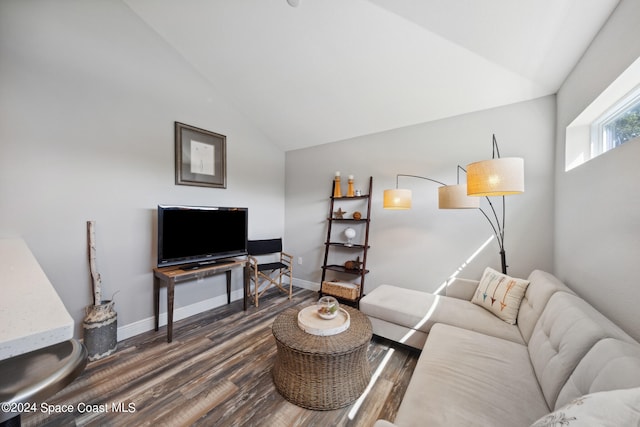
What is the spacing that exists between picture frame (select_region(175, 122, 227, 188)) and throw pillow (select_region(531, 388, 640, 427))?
11.1 feet

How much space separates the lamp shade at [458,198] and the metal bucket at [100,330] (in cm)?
333

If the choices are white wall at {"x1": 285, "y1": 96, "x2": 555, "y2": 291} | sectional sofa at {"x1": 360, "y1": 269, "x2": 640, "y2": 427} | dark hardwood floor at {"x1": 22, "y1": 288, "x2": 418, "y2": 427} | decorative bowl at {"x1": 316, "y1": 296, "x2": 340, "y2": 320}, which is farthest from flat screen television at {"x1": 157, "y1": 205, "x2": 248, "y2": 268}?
sectional sofa at {"x1": 360, "y1": 269, "x2": 640, "y2": 427}

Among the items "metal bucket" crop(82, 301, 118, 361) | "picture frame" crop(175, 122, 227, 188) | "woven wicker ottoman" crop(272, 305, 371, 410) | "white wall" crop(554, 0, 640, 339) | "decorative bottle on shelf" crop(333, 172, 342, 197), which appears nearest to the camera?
"white wall" crop(554, 0, 640, 339)

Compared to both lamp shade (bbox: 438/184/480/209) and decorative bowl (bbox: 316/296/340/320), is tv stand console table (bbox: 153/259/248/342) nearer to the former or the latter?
decorative bowl (bbox: 316/296/340/320)

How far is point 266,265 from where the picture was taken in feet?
11.7

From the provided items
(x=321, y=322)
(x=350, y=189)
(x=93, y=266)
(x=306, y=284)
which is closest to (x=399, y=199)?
(x=350, y=189)

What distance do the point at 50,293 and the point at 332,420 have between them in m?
1.67

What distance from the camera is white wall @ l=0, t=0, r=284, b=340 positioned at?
1914 mm

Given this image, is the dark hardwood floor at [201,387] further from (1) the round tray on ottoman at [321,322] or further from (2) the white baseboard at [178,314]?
(1) the round tray on ottoman at [321,322]

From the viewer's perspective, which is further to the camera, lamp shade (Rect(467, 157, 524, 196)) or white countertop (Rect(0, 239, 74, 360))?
lamp shade (Rect(467, 157, 524, 196))

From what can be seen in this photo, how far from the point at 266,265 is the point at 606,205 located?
3.47 meters

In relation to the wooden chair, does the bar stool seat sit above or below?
above

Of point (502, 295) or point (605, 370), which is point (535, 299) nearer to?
point (502, 295)

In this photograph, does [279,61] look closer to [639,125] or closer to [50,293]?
[50,293]
